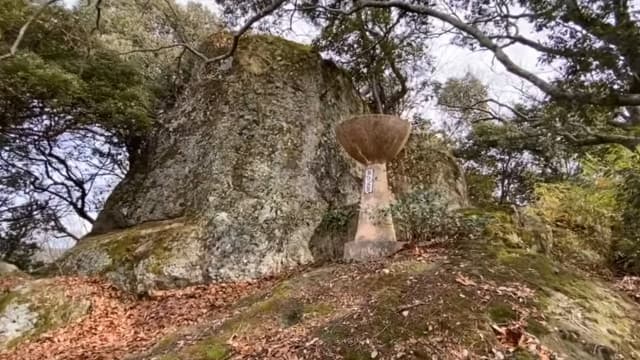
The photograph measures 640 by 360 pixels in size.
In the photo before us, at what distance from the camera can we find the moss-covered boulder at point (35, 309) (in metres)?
5.12

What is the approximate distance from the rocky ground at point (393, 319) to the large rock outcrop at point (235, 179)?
90 cm

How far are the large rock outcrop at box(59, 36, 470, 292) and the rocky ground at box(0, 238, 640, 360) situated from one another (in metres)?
0.90

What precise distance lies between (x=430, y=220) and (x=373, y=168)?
90 centimetres

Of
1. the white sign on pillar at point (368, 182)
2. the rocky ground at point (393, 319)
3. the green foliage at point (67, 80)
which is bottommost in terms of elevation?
the rocky ground at point (393, 319)

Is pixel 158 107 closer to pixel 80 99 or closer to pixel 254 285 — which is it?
pixel 80 99

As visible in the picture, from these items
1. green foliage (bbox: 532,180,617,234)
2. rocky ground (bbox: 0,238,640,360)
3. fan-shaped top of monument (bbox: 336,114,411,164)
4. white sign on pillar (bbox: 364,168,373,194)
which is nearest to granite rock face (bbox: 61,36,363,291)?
rocky ground (bbox: 0,238,640,360)

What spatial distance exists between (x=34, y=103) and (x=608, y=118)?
9146 millimetres

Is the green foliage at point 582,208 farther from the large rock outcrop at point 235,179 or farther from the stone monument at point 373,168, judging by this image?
the stone monument at point 373,168

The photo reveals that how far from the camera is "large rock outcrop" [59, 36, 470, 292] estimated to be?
630 centimetres

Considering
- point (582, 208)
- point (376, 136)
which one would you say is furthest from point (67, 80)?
point (582, 208)

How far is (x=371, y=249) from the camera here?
5.05 m

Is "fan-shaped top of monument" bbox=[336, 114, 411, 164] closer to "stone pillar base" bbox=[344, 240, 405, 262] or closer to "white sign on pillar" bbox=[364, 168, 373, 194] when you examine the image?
"white sign on pillar" bbox=[364, 168, 373, 194]

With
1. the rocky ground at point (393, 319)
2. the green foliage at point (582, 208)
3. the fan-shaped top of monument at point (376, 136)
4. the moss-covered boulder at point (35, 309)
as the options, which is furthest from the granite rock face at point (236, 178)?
the green foliage at point (582, 208)

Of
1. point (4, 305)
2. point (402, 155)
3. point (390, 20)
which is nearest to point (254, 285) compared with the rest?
point (4, 305)
